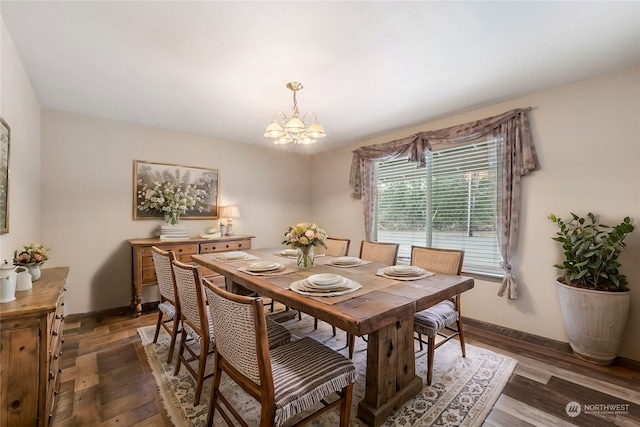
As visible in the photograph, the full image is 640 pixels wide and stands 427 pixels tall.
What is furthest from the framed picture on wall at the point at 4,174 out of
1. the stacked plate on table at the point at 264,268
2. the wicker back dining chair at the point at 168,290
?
the stacked plate on table at the point at 264,268

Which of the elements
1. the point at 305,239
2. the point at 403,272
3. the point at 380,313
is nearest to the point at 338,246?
the point at 305,239

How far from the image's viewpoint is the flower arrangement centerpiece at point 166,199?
11.8 ft

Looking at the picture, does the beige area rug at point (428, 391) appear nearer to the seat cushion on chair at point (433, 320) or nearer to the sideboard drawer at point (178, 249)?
the seat cushion on chair at point (433, 320)

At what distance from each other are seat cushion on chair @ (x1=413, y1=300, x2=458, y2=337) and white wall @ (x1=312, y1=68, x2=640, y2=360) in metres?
1.11

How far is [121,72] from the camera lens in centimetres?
225

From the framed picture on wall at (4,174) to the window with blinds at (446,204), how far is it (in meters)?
3.76

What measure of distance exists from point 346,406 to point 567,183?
106 inches

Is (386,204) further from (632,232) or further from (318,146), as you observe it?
(632,232)

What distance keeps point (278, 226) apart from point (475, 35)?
12.7 ft

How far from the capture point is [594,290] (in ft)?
7.15

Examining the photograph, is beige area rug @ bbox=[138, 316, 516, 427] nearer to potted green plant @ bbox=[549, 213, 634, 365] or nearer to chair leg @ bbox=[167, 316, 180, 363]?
chair leg @ bbox=[167, 316, 180, 363]

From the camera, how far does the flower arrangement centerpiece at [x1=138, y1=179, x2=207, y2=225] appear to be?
3.59 metres

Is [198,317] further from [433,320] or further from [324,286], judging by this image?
[433,320]

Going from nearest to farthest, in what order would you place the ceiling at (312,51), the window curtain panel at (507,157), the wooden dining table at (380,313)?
the wooden dining table at (380,313) < the ceiling at (312,51) < the window curtain panel at (507,157)
